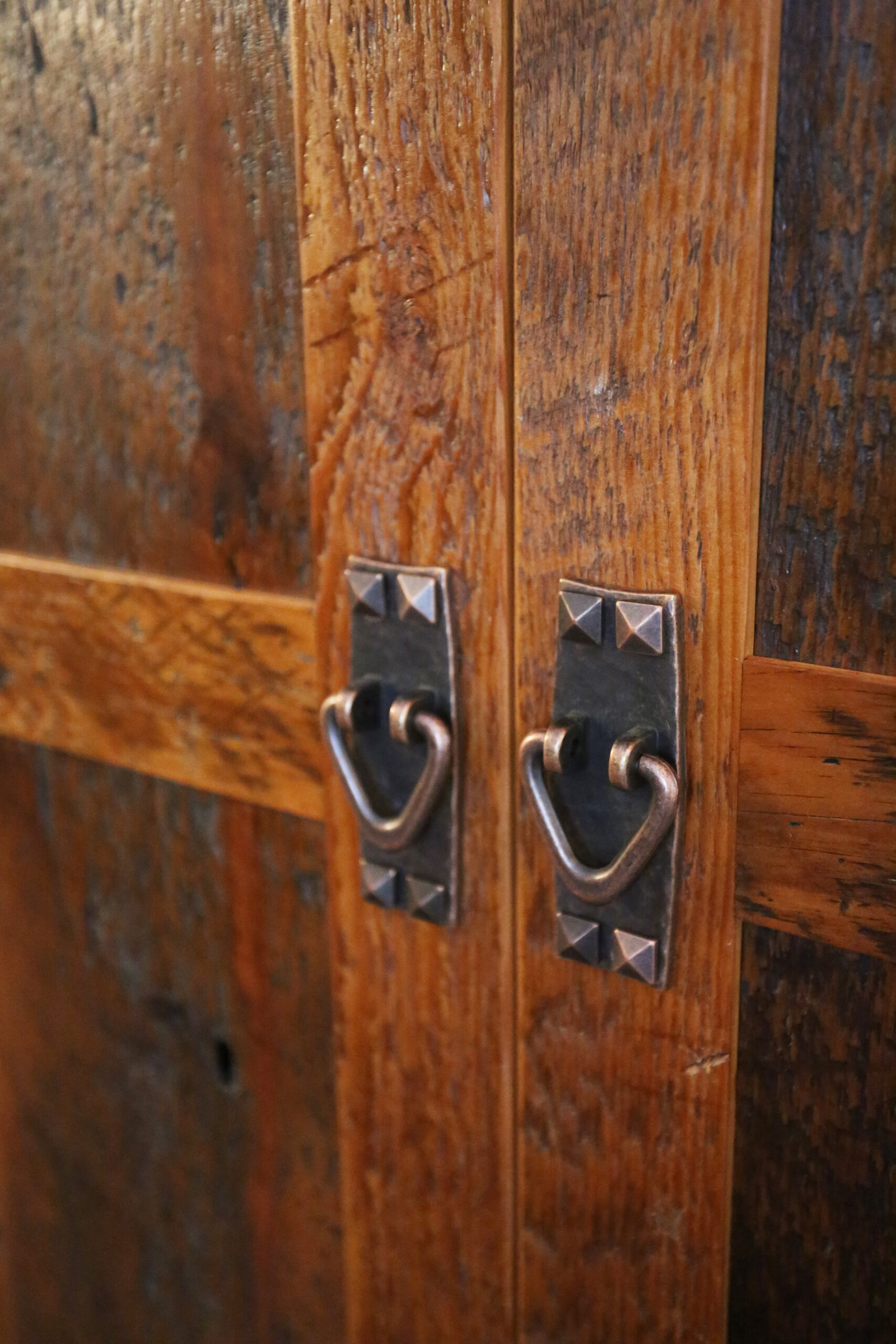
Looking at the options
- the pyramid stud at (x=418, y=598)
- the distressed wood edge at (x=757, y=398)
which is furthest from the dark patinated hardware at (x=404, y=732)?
the distressed wood edge at (x=757, y=398)

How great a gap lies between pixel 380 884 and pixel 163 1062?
0.29m

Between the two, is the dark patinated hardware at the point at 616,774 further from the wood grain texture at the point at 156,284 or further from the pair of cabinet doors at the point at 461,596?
the wood grain texture at the point at 156,284

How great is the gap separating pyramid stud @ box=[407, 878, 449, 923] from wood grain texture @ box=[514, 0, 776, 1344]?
0.05 m

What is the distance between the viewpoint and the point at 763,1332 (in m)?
0.59

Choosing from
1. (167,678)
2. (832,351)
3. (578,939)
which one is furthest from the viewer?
(167,678)

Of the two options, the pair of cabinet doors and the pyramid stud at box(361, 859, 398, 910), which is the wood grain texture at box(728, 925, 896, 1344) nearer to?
the pair of cabinet doors

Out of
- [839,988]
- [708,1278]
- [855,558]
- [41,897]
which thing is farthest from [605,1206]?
[41,897]

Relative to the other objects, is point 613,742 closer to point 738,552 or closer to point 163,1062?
point 738,552

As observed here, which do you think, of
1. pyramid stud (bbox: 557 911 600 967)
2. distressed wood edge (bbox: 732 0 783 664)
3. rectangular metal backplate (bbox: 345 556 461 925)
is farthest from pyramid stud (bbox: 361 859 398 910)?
distressed wood edge (bbox: 732 0 783 664)

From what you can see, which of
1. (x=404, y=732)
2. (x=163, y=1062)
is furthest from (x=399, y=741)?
(x=163, y=1062)

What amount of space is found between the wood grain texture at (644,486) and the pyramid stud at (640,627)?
1 centimetres

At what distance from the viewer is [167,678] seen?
74 cm

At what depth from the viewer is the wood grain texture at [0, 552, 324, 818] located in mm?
690

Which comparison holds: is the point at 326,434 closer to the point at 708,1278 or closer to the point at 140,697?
the point at 140,697
